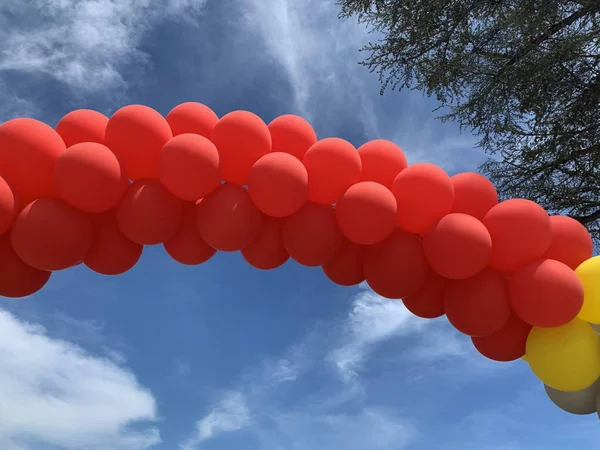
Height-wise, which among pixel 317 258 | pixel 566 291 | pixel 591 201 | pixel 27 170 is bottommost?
pixel 566 291

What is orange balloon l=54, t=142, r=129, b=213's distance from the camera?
2.67 meters

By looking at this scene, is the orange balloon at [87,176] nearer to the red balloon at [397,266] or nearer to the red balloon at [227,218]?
the red balloon at [227,218]

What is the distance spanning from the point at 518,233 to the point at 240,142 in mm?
1619

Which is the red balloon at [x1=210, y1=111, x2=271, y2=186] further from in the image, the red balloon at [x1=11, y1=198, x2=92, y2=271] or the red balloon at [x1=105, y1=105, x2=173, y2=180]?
the red balloon at [x1=11, y1=198, x2=92, y2=271]

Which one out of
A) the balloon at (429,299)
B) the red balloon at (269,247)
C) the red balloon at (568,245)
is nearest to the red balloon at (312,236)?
the red balloon at (269,247)

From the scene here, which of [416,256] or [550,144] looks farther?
[550,144]

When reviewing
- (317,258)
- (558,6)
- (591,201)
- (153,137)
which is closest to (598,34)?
(558,6)

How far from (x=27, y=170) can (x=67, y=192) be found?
27 centimetres

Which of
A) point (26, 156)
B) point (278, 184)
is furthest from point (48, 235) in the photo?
point (278, 184)

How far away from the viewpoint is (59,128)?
299 centimetres

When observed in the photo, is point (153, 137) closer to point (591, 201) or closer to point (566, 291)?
point (566, 291)

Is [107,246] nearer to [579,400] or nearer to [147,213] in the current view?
[147,213]

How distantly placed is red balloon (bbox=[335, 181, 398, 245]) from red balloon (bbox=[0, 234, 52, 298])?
5.68 ft

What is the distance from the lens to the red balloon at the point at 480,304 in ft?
9.59
